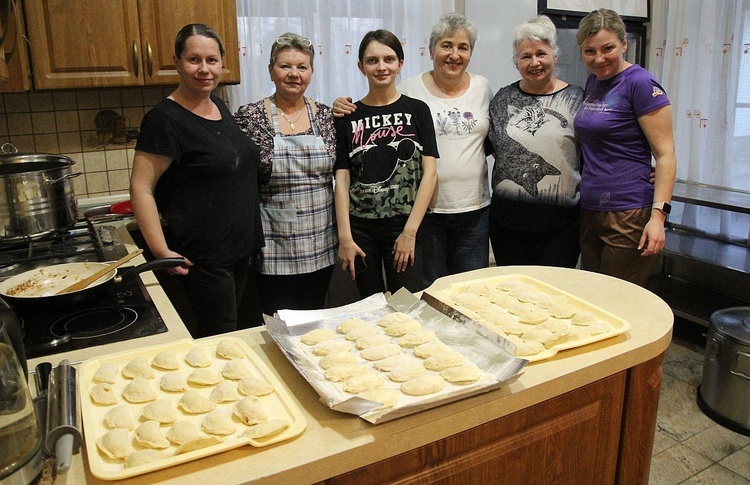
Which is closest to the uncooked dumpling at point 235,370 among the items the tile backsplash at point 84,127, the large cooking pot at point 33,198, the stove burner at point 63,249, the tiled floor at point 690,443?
the large cooking pot at point 33,198

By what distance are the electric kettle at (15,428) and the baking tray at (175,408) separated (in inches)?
2.9

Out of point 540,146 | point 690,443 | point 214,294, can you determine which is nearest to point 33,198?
point 214,294

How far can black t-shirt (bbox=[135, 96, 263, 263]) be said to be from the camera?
1.77 m

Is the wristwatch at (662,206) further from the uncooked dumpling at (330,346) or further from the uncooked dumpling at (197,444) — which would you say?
the uncooked dumpling at (197,444)

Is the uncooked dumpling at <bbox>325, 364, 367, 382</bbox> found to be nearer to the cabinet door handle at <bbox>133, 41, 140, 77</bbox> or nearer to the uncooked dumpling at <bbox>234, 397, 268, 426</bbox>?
the uncooked dumpling at <bbox>234, 397, 268, 426</bbox>

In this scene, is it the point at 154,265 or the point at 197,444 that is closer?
the point at 197,444

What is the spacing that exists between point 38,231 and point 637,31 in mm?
3305

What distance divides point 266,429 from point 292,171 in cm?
133

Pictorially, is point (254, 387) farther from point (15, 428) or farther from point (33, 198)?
point (33, 198)

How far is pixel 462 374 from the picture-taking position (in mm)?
998

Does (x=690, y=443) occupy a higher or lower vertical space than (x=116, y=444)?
lower

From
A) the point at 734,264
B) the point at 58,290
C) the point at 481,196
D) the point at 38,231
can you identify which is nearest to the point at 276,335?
the point at 58,290

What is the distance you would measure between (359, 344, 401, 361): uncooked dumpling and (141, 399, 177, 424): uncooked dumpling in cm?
35

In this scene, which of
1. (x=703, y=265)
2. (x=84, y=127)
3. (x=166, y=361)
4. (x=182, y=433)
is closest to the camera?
(x=182, y=433)
